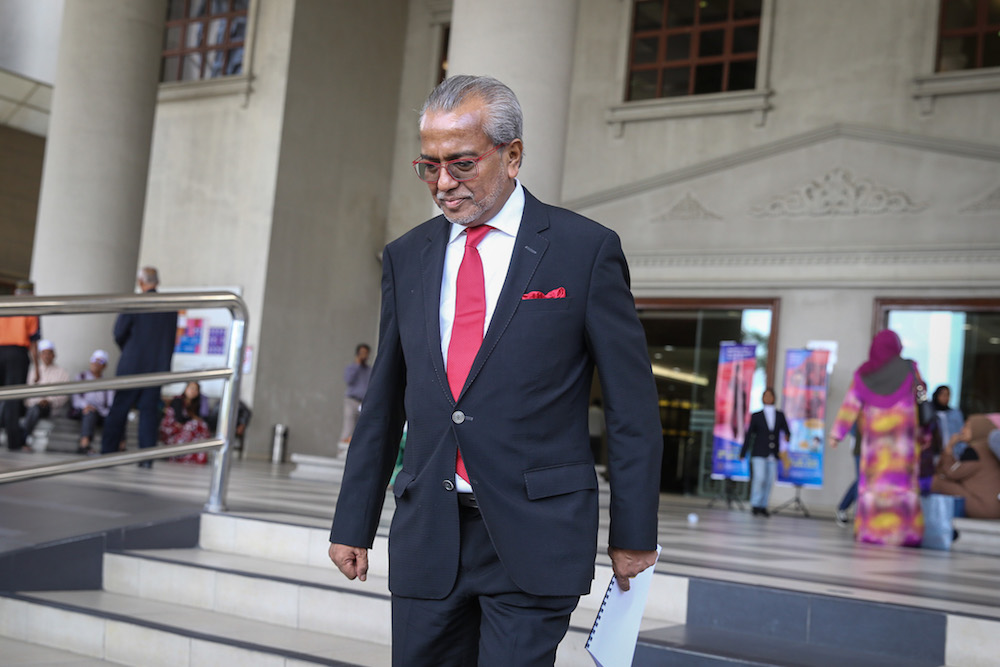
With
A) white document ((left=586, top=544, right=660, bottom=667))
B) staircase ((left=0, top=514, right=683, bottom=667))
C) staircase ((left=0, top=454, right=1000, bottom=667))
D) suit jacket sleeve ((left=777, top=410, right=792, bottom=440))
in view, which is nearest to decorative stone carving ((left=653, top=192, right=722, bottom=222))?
suit jacket sleeve ((left=777, top=410, right=792, bottom=440))

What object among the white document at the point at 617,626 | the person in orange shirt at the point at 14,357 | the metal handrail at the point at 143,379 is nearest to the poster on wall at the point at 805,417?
the person in orange shirt at the point at 14,357

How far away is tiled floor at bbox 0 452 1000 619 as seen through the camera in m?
4.26

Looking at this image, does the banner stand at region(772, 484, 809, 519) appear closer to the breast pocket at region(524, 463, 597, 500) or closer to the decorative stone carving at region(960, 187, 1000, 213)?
the decorative stone carving at region(960, 187, 1000, 213)

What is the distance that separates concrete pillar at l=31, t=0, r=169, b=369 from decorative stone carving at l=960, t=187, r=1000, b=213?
9716 mm

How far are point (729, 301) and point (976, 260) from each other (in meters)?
3.06

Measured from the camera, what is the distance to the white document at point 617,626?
2068 mm

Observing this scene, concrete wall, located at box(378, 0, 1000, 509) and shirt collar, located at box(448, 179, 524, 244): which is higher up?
concrete wall, located at box(378, 0, 1000, 509)

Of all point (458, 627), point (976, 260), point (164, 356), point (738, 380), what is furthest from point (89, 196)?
point (458, 627)

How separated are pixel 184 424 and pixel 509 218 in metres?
10.7

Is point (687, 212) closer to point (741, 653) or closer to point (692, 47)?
point (692, 47)

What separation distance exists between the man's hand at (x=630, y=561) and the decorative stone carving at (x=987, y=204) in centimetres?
1211

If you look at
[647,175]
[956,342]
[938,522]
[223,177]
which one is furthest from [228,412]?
[223,177]

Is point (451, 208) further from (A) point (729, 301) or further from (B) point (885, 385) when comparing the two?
(A) point (729, 301)

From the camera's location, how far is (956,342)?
12852 mm
